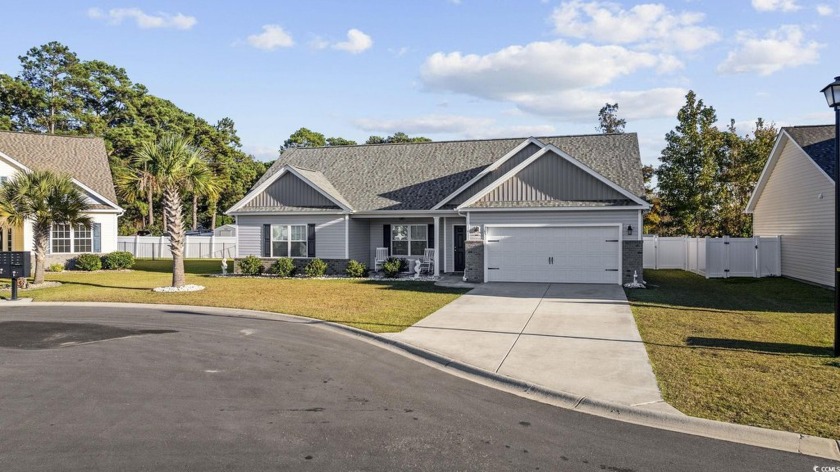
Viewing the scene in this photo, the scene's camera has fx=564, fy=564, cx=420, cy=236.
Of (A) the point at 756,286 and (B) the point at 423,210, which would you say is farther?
(B) the point at 423,210

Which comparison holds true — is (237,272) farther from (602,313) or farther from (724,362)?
(724,362)

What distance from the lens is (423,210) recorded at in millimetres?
23641

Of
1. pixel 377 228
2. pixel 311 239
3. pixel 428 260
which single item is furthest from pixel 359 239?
pixel 428 260

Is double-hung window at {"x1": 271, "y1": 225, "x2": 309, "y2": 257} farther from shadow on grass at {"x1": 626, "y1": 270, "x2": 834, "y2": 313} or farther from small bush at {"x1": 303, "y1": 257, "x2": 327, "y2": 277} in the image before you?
shadow on grass at {"x1": 626, "y1": 270, "x2": 834, "y2": 313}

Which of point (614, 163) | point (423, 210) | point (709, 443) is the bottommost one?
point (709, 443)

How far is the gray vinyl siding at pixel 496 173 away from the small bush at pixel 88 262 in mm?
17881

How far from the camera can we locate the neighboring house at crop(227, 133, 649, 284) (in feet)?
66.9

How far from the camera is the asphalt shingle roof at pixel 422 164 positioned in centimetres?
2444

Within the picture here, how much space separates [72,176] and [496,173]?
71.0 feet

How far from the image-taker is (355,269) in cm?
2336

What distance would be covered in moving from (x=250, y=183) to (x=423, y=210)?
40069mm

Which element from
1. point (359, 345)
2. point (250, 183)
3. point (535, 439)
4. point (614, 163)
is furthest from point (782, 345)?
point (250, 183)

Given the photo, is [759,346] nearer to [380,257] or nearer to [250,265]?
[380,257]

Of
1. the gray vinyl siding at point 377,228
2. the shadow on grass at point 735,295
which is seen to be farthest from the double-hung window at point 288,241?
the shadow on grass at point 735,295
